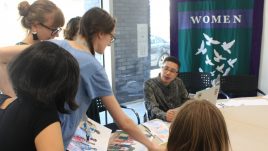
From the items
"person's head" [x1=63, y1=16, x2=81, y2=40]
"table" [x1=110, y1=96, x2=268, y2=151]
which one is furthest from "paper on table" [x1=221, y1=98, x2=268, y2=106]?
"person's head" [x1=63, y1=16, x2=81, y2=40]

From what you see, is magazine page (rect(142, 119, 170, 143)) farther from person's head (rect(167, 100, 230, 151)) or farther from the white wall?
the white wall

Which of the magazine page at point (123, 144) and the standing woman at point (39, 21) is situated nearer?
the standing woman at point (39, 21)

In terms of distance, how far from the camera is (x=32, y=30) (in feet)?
5.25

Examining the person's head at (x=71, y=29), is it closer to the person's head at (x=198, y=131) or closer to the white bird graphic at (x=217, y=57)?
the person's head at (x=198, y=131)

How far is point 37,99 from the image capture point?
0.90 metres

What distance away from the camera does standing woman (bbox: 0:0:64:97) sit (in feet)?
5.05

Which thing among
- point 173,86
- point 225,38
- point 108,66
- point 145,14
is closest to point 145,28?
point 145,14

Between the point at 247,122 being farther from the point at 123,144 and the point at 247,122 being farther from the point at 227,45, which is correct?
the point at 227,45

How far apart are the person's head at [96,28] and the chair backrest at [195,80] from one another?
2246mm

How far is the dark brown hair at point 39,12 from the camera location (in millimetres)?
1539

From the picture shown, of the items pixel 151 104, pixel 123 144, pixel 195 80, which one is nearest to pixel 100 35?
pixel 123 144

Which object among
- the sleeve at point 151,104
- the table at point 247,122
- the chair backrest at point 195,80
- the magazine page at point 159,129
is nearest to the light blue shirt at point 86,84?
the magazine page at point 159,129

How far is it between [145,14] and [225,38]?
1.52 meters

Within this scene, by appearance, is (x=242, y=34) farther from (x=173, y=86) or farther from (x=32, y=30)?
(x=32, y=30)
